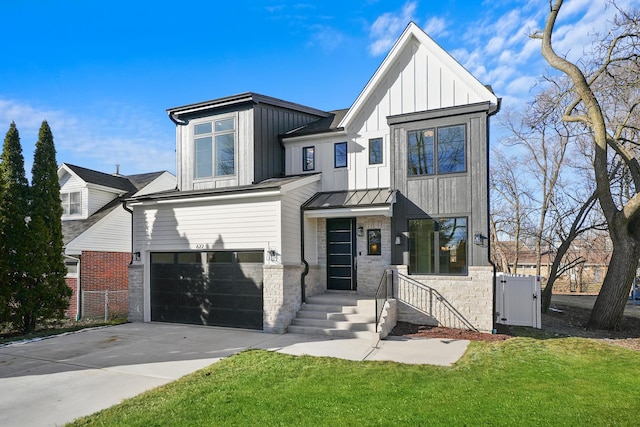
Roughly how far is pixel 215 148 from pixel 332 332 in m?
6.83

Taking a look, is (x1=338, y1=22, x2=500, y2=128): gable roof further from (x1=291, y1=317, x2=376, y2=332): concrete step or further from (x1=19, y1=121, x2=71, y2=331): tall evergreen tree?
(x1=19, y1=121, x2=71, y2=331): tall evergreen tree

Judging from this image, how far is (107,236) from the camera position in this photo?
16.8 m

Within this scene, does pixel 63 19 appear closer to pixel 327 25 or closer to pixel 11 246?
pixel 11 246

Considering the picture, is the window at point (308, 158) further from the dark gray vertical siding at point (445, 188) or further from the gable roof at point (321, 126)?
the dark gray vertical siding at point (445, 188)

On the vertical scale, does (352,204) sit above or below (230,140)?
below

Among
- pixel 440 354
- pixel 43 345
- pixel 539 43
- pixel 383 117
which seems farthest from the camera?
pixel 539 43

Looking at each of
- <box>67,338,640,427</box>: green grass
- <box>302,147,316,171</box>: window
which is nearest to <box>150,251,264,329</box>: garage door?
<box>67,338,640,427</box>: green grass

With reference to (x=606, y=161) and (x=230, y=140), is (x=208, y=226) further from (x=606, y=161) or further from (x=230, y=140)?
(x=606, y=161)

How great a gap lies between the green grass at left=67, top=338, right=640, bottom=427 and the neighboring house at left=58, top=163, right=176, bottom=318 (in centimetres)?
1076

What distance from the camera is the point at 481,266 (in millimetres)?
9953

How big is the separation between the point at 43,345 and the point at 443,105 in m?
11.6

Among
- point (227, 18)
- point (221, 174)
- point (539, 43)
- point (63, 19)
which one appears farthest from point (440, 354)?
point (63, 19)

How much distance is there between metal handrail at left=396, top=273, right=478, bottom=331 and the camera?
10.2 m

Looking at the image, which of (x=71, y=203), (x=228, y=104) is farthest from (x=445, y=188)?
(x=71, y=203)
